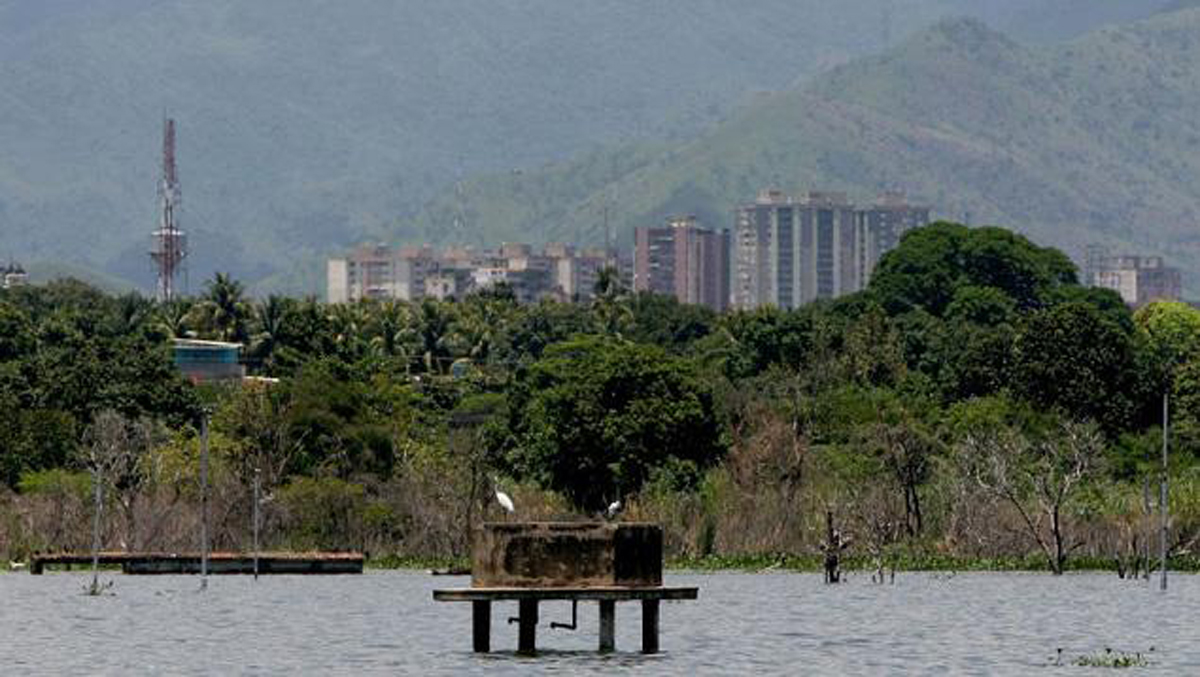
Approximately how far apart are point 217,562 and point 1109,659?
64.2 metres

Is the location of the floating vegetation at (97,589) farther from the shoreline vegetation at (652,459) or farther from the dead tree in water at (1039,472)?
the dead tree in water at (1039,472)

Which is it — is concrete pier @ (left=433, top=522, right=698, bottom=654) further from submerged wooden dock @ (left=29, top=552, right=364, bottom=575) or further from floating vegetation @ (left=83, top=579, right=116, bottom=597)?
submerged wooden dock @ (left=29, top=552, right=364, bottom=575)

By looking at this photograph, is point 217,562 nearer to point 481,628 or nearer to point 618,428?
point 618,428

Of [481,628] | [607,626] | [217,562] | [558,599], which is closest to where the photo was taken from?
[558,599]

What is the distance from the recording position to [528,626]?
73312 millimetres

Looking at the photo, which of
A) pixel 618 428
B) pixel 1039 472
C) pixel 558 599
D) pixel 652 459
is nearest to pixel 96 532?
pixel 618 428

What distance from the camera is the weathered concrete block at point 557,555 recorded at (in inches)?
2763

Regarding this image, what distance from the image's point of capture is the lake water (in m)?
72.1

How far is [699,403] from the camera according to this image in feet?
494

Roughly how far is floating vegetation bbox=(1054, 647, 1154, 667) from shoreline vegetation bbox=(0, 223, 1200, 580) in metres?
42.9

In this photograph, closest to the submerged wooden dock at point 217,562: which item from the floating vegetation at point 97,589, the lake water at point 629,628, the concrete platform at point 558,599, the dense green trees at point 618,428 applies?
the lake water at point 629,628

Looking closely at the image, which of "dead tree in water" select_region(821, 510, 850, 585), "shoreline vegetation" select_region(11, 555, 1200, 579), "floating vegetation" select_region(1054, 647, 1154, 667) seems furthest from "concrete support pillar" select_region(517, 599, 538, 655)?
"shoreline vegetation" select_region(11, 555, 1200, 579)

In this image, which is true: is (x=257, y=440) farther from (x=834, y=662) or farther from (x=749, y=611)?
(x=834, y=662)

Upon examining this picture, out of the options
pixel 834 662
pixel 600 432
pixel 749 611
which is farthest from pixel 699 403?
pixel 834 662
